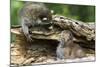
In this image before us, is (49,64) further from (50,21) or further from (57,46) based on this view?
(50,21)

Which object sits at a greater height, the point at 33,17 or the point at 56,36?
the point at 33,17

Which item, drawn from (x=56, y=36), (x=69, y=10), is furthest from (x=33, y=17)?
(x=69, y=10)

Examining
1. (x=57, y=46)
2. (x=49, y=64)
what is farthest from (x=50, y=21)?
(x=49, y=64)

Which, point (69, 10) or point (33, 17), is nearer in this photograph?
point (33, 17)

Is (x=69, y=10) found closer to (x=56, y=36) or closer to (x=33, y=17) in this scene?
(x=56, y=36)

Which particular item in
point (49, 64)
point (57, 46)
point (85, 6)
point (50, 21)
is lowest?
point (49, 64)

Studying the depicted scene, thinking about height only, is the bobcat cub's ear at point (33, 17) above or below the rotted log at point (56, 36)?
above
